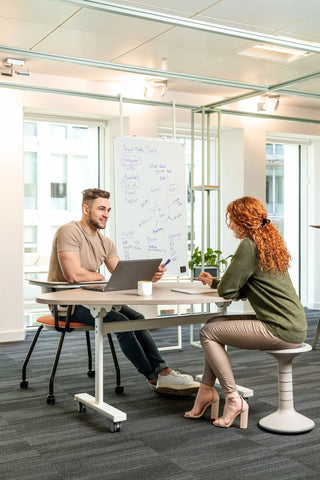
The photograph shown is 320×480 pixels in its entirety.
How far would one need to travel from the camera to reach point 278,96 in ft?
22.5

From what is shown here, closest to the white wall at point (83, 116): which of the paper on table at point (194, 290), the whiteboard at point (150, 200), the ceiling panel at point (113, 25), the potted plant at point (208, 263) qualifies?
the whiteboard at point (150, 200)

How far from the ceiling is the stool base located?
2.01 metres

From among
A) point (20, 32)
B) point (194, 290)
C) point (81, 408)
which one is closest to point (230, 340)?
point (194, 290)

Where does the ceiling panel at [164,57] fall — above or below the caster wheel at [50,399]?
above

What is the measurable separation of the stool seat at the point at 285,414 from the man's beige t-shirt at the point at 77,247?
4.63ft

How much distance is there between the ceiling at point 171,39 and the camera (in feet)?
13.2

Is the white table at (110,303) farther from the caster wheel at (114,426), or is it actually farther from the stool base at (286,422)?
the stool base at (286,422)

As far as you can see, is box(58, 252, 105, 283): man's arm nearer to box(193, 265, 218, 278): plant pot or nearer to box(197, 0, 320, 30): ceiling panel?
box(193, 265, 218, 278): plant pot

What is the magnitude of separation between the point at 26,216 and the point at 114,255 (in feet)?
8.69

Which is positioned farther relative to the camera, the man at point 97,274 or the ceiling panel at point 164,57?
the ceiling panel at point 164,57

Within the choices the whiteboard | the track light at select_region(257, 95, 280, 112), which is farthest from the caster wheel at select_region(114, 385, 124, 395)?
the track light at select_region(257, 95, 280, 112)

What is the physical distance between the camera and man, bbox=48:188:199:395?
3.65 metres

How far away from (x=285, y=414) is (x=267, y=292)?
25.4 inches

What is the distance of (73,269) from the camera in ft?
12.3
